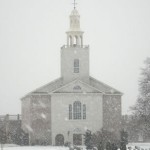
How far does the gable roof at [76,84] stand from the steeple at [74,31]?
16.9ft

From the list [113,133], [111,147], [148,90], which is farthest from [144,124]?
[113,133]

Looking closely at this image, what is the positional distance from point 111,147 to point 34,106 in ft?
130

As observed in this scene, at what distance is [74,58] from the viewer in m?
96.4

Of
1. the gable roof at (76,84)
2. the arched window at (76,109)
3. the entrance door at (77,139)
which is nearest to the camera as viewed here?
the entrance door at (77,139)

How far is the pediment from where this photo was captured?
9256cm

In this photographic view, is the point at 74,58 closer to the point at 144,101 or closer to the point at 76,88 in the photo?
the point at 76,88

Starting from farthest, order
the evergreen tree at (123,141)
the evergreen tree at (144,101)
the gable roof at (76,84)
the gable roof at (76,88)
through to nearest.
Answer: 1. the gable roof at (76,84)
2. the gable roof at (76,88)
3. the evergreen tree at (144,101)
4. the evergreen tree at (123,141)

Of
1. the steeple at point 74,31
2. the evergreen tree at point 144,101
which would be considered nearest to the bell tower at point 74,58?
the steeple at point 74,31

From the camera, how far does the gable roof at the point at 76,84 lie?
9262cm

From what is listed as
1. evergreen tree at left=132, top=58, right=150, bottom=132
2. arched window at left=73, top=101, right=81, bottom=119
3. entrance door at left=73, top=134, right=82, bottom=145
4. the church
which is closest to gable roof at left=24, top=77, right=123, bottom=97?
the church

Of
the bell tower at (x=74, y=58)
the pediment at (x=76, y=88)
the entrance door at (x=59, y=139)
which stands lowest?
the entrance door at (x=59, y=139)

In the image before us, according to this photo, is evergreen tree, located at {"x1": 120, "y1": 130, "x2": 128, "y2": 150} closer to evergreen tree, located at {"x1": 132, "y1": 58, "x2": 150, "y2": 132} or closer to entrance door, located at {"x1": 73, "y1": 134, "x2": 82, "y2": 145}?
evergreen tree, located at {"x1": 132, "y1": 58, "x2": 150, "y2": 132}

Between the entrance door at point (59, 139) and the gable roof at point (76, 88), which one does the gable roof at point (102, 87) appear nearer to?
the gable roof at point (76, 88)

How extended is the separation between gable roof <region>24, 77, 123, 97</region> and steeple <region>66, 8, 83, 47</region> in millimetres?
5164
